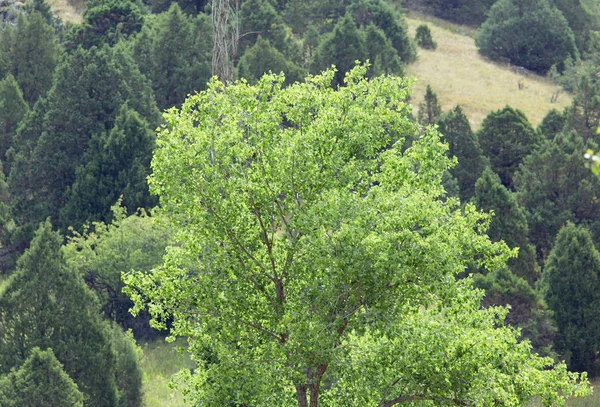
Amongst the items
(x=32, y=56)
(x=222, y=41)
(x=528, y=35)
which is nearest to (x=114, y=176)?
(x=32, y=56)

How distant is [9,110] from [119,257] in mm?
16926

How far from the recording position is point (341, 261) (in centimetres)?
1738

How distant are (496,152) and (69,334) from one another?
31.5 meters

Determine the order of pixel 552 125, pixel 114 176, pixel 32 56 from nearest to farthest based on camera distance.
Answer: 1. pixel 114 176
2. pixel 552 125
3. pixel 32 56

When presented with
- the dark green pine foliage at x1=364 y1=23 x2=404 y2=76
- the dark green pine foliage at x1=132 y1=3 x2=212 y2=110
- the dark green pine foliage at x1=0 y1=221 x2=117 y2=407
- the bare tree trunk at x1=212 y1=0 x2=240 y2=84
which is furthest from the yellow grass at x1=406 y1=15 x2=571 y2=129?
the bare tree trunk at x1=212 y1=0 x2=240 y2=84

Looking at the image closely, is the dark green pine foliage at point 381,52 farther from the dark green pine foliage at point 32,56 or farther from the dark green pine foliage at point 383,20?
the dark green pine foliage at point 32,56

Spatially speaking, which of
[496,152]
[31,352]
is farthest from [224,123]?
[496,152]

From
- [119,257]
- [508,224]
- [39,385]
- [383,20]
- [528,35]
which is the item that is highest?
[39,385]

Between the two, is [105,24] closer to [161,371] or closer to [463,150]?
[463,150]

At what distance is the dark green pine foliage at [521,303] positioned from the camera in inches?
1625

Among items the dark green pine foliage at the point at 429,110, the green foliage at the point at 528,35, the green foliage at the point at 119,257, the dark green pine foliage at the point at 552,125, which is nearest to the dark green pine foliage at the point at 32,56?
the green foliage at the point at 119,257

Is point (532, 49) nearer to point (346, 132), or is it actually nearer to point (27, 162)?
point (27, 162)

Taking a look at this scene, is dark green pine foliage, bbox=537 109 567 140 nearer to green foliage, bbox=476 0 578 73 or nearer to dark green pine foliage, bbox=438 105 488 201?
dark green pine foliage, bbox=438 105 488 201

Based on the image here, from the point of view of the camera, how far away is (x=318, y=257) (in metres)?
17.6
